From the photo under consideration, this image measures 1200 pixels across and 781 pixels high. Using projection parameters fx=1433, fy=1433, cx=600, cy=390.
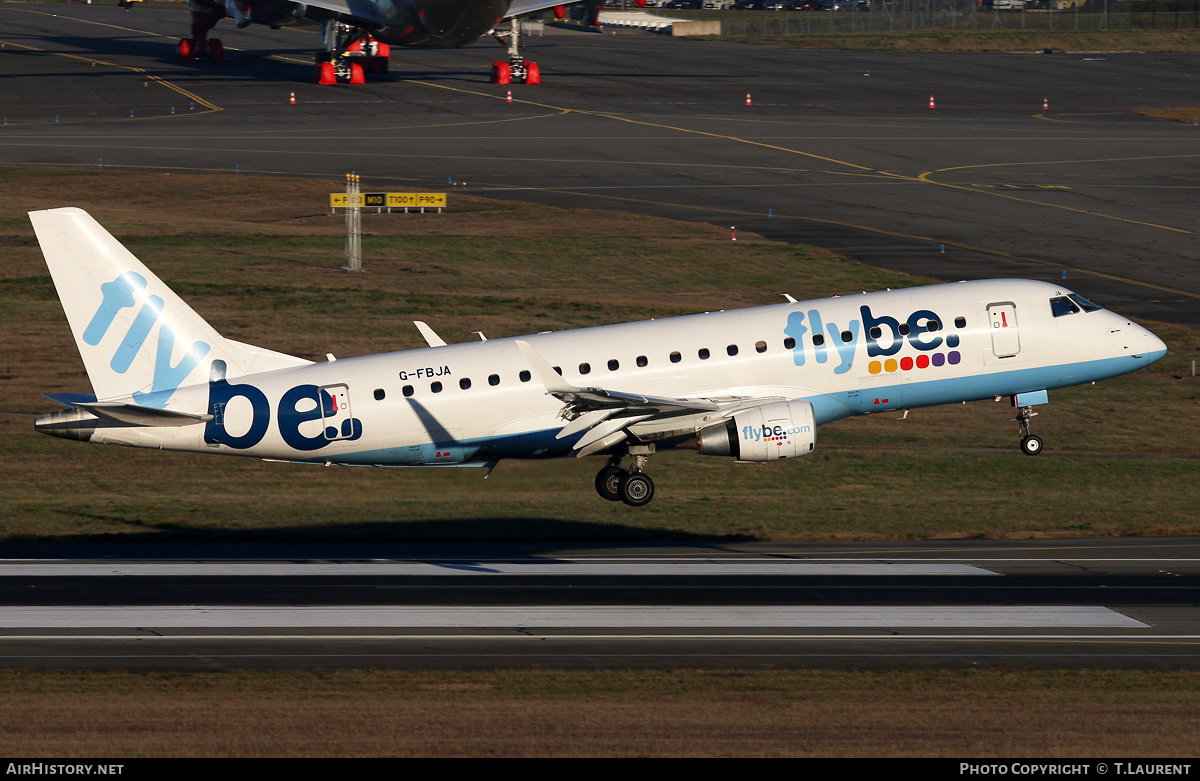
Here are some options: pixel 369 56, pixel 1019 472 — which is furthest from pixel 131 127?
pixel 1019 472

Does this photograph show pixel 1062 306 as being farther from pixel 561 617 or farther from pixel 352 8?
pixel 352 8

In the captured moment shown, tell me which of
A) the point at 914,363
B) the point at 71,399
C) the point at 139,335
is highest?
the point at 139,335

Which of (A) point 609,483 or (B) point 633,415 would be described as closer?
(B) point 633,415

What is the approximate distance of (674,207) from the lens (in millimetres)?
83375

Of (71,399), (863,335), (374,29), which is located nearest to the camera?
(71,399)

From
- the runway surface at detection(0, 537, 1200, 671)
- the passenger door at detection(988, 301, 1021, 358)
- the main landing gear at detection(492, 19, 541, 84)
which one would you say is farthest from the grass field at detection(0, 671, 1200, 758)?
the main landing gear at detection(492, 19, 541, 84)

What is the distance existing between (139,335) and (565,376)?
1153 centimetres

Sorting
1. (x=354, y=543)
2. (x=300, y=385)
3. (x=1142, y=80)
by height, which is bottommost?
(x=354, y=543)

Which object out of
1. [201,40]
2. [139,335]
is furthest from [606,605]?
[201,40]

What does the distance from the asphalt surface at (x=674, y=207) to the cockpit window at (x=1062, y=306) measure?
22.0 ft

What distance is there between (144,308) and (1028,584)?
24.3m

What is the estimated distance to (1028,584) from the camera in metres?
35.8

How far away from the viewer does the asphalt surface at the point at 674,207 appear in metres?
31.1

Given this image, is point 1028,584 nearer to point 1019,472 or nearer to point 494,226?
point 1019,472
